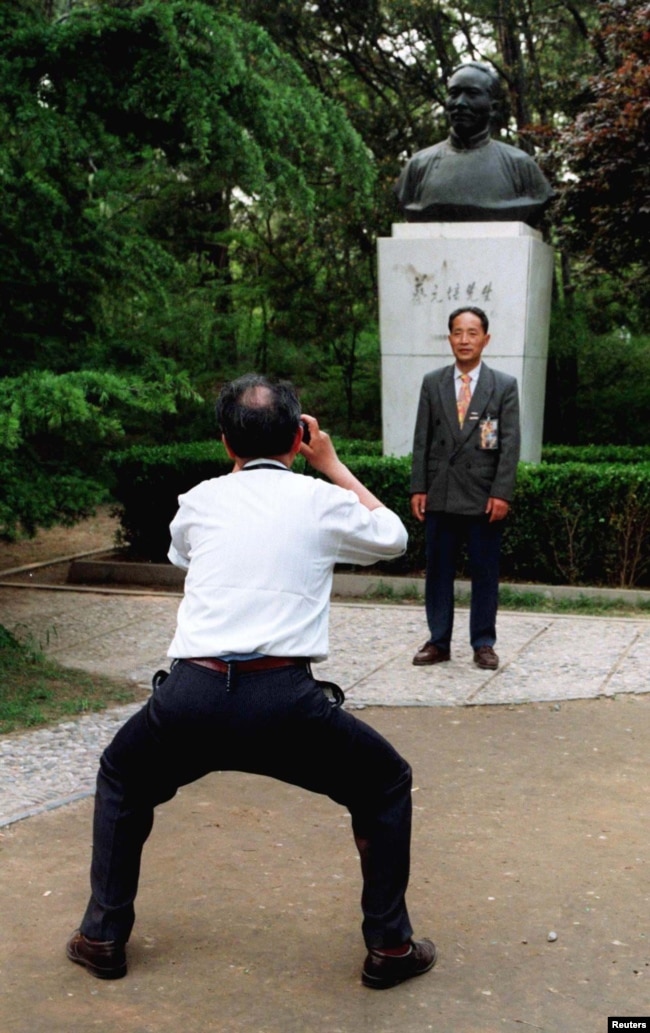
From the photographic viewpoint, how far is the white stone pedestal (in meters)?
10.1

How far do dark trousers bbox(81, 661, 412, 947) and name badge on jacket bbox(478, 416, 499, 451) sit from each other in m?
3.85

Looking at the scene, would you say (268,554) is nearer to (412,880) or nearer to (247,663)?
(247,663)

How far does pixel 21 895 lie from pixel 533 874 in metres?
1.66

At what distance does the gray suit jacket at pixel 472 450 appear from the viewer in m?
6.93

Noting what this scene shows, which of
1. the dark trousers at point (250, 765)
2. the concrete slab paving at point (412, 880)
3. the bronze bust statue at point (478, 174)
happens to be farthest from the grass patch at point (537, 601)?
the dark trousers at point (250, 765)

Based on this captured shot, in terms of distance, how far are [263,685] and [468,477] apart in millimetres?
4034

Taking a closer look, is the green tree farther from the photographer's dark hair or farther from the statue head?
the statue head

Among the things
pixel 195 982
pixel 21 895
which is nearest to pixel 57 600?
pixel 21 895

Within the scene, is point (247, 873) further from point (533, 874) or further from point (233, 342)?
point (233, 342)

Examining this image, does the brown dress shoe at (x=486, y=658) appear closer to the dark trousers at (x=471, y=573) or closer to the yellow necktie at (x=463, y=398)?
the dark trousers at (x=471, y=573)

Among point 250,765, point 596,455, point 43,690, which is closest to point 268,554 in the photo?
point 250,765

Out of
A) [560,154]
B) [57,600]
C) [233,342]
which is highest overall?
[560,154]

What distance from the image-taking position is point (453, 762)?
5.39 meters

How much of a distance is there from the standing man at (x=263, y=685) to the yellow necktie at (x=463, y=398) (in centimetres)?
382
